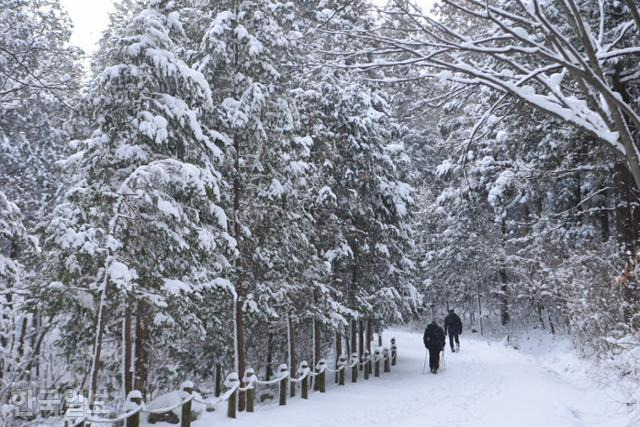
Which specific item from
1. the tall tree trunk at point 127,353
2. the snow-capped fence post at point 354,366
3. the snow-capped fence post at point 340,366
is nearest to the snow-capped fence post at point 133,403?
the tall tree trunk at point 127,353

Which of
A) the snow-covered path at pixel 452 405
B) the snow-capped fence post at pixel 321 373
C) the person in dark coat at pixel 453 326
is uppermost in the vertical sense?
the person in dark coat at pixel 453 326

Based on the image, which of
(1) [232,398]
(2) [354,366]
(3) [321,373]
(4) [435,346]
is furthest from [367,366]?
(1) [232,398]

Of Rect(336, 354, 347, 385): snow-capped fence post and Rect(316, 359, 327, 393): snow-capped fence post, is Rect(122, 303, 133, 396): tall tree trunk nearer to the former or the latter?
Rect(316, 359, 327, 393): snow-capped fence post

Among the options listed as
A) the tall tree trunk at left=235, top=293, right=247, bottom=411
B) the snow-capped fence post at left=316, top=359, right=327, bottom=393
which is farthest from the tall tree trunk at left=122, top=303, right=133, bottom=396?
the snow-capped fence post at left=316, top=359, right=327, bottom=393

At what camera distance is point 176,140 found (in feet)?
31.6

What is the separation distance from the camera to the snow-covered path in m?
9.94

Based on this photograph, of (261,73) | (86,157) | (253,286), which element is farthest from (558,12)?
(86,157)

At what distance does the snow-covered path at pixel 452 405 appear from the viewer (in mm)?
9938

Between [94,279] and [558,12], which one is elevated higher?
[558,12]

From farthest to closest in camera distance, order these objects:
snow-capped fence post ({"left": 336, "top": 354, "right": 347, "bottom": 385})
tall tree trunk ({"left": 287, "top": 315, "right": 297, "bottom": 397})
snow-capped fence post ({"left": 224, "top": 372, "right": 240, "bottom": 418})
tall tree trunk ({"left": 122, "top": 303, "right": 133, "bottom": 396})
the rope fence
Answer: snow-capped fence post ({"left": 336, "top": 354, "right": 347, "bottom": 385})
tall tree trunk ({"left": 287, "top": 315, "right": 297, "bottom": 397})
snow-capped fence post ({"left": 224, "top": 372, "right": 240, "bottom": 418})
tall tree trunk ({"left": 122, "top": 303, "right": 133, "bottom": 396})
the rope fence

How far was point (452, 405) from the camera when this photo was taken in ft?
38.8

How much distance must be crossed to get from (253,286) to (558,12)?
29.8 feet

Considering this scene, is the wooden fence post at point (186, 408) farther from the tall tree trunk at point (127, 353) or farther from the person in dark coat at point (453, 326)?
the person in dark coat at point (453, 326)

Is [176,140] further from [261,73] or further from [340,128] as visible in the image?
[340,128]
